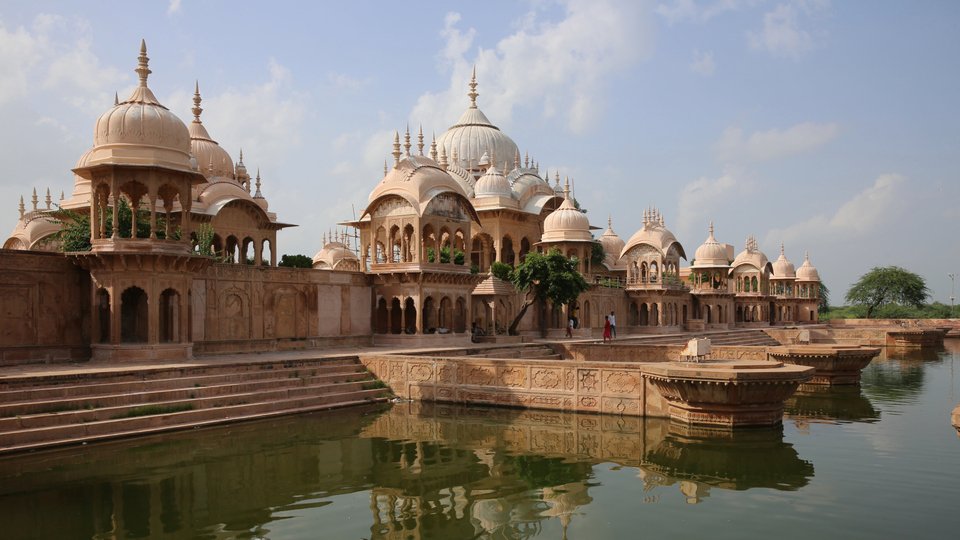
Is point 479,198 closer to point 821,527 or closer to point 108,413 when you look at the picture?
point 108,413

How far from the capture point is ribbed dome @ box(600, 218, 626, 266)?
43.2 meters

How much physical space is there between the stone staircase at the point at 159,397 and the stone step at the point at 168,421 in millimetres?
14

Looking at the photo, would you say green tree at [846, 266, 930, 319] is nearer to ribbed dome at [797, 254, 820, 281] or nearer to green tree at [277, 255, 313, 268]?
ribbed dome at [797, 254, 820, 281]

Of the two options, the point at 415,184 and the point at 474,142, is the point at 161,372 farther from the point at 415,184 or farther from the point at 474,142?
the point at 474,142

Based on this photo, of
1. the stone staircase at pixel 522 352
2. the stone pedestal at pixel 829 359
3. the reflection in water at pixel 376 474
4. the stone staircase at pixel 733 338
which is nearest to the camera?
the reflection in water at pixel 376 474

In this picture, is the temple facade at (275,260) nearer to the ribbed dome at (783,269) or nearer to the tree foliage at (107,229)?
the tree foliage at (107,229)

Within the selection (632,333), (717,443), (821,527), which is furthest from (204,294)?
(632,333)

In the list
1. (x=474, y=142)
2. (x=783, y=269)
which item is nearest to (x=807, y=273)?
(x=783, y=269)

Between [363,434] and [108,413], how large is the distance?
163 inches

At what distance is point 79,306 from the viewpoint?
680 inches

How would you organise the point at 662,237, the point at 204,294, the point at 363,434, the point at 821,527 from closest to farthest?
the point at 821,527 → the point at 363,434 → the point at 204,294 → the point at 662,237

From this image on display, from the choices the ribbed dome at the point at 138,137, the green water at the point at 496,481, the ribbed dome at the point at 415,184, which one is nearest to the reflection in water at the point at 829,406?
the green water at the point at 496,481

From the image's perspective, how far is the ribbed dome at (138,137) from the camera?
16984 mm

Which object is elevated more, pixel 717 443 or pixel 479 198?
pixel 479 198
